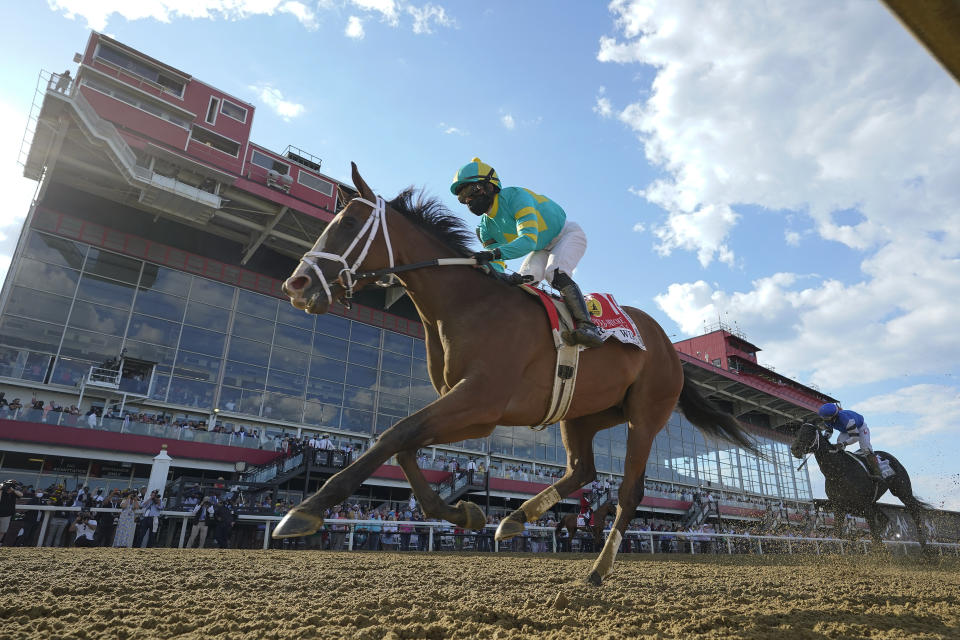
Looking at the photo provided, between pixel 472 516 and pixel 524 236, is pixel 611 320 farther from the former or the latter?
pixel 472 516

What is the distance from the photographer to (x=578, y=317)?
142 inches

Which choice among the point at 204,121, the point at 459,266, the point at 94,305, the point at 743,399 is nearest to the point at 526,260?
the point at 459,266

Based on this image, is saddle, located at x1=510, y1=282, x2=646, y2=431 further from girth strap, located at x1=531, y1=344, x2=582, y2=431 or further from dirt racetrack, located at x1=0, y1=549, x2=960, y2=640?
dirt racetrack, located at x1=0, y1=549, x2=960, y2=640

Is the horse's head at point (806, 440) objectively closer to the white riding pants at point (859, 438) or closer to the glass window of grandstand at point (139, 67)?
the white riding pants at point (859, 438)

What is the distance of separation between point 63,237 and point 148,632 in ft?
85.0

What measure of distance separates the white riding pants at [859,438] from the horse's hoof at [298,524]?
833 cm

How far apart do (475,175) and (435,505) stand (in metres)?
2.20

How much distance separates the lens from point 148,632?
6.93 ft

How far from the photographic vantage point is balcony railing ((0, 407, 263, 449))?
17.8 meters

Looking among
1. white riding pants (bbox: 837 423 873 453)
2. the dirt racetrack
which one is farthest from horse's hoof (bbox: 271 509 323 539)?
white riding pants (bbox: 837 423 873 453)

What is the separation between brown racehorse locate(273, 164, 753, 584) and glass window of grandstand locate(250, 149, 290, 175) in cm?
2644

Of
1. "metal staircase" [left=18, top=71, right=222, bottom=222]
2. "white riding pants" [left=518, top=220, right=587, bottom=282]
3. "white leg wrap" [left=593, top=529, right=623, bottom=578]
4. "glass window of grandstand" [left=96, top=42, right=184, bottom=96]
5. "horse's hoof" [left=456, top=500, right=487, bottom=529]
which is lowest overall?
"white leg wrap" [left=593, top=529, right=623, bottom=578]

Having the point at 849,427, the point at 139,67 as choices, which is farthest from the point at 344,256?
the point at 139,67

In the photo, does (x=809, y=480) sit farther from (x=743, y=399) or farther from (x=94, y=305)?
(x=94, y=305)
